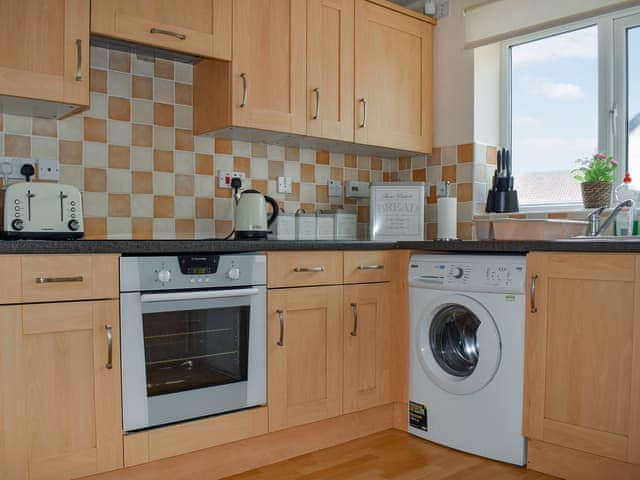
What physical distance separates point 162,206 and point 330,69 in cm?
108

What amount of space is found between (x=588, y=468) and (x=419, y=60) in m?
2.30

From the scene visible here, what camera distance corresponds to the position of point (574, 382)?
6.98ft

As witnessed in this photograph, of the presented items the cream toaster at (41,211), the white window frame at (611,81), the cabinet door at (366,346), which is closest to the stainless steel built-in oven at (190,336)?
the cream toaster at (41,211)

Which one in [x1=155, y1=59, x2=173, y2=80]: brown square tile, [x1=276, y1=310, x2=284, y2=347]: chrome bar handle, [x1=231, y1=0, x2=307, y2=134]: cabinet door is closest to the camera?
[x1=276, y1=310, x2=284, y2=347]: chrome bar handle

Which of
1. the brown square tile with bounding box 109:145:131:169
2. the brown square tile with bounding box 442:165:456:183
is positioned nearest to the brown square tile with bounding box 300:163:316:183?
the brown square tile with bounding box 442:165:456:183

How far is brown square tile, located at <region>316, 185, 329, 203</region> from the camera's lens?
10.9ft

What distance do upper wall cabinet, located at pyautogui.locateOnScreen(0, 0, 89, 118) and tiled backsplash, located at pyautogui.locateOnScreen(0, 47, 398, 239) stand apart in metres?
0.25

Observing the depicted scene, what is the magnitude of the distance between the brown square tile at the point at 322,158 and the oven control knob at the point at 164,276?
1501 millimetres

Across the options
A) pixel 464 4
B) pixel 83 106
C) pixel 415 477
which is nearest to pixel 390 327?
pixel 415 477

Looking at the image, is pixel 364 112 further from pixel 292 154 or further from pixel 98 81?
pixel 98 81

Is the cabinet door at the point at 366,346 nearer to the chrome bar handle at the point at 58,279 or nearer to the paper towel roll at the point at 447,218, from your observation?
the paper towel roll at the point at 447,218

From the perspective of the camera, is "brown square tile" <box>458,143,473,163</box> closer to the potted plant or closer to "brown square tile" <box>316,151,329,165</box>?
the potted plant

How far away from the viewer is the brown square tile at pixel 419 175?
354 centimetres

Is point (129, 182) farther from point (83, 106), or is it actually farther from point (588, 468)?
point (588, 468)
